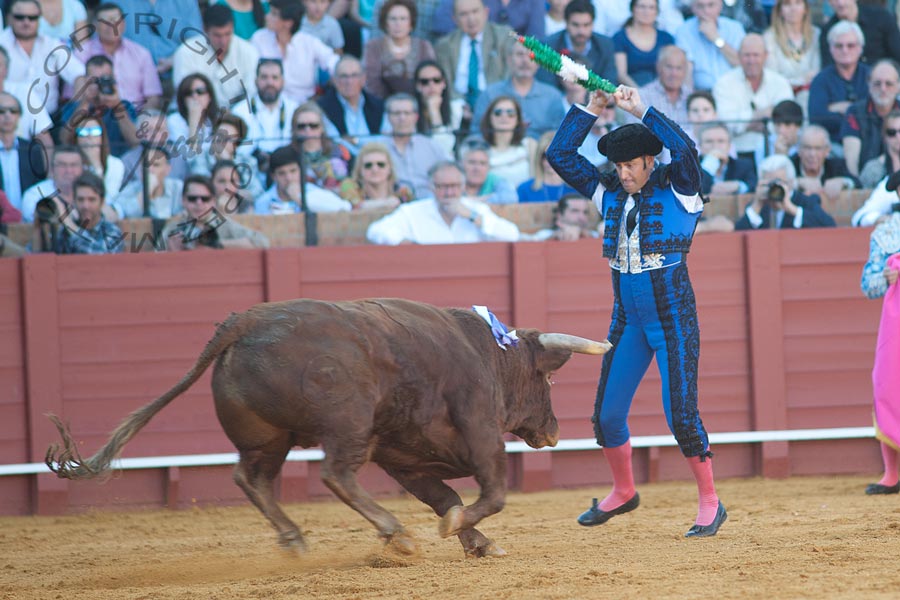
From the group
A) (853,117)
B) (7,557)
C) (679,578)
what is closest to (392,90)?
(853,117)

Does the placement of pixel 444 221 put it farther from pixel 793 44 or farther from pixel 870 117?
pixel 793 44

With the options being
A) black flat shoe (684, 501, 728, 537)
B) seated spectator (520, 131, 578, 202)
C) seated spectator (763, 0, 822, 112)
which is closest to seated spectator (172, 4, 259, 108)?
seated spectator (520, 131, 578, 202)

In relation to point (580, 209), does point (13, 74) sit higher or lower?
higher

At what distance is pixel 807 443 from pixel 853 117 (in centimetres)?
217

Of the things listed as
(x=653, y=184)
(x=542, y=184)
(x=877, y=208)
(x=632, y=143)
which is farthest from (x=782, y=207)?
(x=632, y=143)

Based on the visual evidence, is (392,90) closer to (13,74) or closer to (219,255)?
(219,255)

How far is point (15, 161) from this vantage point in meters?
7.36

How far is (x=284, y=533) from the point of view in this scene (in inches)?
175

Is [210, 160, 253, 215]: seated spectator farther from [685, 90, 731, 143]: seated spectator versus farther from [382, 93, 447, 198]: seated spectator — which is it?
[685, 90, 731, 143]: seated spectator

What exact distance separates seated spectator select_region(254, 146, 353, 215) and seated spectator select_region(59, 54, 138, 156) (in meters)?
0.89

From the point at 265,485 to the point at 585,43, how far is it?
5025 mm

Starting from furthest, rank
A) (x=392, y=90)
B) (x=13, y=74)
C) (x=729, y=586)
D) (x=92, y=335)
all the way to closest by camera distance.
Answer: (x=392, y=90), (x=13, y=74), (x=92, y=335), (x=729, y=586)

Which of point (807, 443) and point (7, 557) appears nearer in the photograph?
point (7, 557)

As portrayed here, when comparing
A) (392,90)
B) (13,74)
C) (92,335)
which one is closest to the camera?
(92,335)
